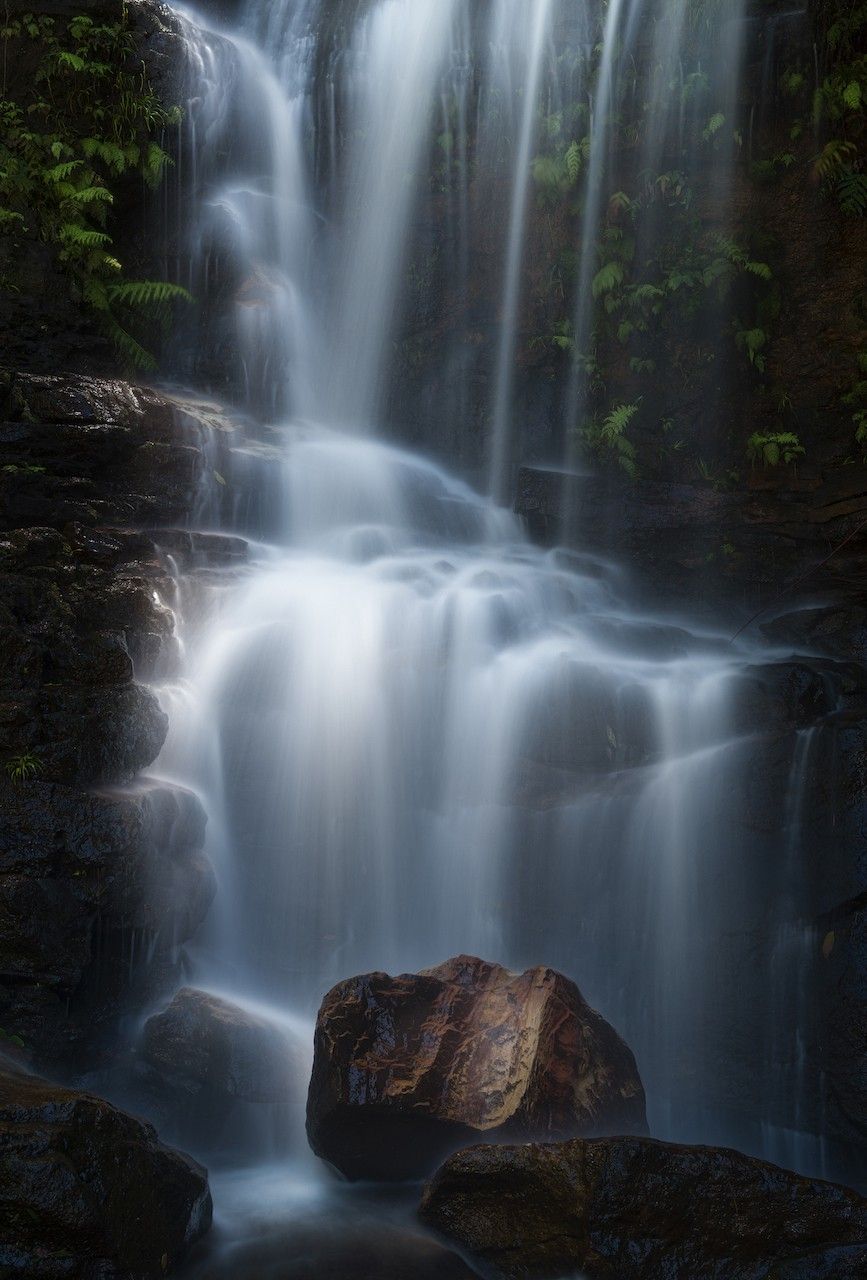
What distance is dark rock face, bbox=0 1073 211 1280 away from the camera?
333 centimetres

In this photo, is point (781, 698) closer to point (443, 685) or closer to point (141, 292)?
point (443, 685)

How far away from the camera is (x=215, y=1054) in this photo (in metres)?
5.34

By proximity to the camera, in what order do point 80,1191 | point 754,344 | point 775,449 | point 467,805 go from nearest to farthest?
1. point 80,1191
2. point 467,805
3. point 775,449
4. point 754,344

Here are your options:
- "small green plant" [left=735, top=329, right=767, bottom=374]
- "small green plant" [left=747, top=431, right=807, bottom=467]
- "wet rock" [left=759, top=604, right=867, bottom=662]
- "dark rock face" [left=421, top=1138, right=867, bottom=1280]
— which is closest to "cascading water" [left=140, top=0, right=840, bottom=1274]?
"wet rock" [left=759, top=604, right=867, bottom=662]

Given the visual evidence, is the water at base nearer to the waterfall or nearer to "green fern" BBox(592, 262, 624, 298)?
the waterfall

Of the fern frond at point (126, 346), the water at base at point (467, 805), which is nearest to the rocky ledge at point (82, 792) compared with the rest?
the water at base at point (467, 805)

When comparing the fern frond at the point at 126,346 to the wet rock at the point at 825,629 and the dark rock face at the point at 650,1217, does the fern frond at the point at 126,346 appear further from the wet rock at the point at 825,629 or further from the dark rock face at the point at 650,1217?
the dark rock face at the point at 650,1217

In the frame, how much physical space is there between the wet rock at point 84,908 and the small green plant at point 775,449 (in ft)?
25.6

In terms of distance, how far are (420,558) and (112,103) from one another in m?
8.24

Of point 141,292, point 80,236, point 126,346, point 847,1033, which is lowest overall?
point 847,1033

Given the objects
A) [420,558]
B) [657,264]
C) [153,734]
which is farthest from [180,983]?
[657,264]

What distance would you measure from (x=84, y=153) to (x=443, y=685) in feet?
31.2

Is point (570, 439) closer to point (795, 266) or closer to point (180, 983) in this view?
point (795, 266)

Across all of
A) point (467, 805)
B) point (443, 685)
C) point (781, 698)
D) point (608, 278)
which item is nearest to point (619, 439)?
point (608, 278)
